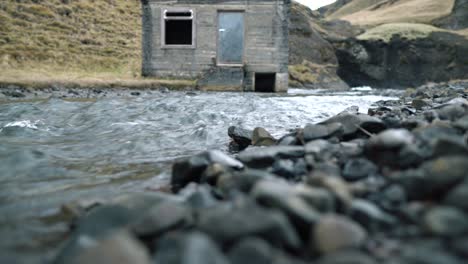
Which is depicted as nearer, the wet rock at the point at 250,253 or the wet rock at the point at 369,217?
the wet rock at the point at 250,253

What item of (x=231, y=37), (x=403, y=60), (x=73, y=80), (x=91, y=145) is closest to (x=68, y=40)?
(x=73, y=80)

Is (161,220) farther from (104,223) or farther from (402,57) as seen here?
(402,57)

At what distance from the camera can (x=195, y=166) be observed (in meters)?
3.14

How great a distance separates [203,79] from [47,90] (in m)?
6.44

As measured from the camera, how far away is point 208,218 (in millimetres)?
1823

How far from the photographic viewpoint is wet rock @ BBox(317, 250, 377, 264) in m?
1.49

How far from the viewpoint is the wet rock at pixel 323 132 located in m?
→ 3.84

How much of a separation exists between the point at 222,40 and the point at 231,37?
45 cm

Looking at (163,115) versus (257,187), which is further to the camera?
(163,115)

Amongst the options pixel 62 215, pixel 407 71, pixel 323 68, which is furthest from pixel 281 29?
pixel 407 71

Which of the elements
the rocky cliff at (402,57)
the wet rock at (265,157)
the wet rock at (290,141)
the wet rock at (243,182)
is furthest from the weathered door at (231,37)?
the rocky cliff at (402,57)

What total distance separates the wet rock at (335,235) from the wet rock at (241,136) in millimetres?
3388

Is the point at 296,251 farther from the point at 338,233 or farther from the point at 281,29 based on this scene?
the point at 281,29

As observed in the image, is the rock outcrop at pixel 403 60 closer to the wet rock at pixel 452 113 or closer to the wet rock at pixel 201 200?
the wet rock at pixel 452 113
